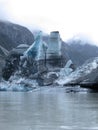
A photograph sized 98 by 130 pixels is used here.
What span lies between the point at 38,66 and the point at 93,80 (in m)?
39.4

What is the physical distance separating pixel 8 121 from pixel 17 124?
3.64ft

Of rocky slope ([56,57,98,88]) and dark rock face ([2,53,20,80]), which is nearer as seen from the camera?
rocky slope ([56,57,98,88])

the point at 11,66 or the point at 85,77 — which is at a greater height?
the point at 85,77

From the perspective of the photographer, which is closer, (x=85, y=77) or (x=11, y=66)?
(x=85, y=77)

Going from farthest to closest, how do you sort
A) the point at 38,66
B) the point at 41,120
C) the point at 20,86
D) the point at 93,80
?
1. the point at 38,66
2. the point at 20,86
3. the point at 93,80
4. the point at 41,120

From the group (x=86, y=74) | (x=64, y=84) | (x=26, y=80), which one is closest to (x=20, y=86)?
(x=26, y=80)

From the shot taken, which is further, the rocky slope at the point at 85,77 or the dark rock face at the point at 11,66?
the dark rock face at the point at 11,66

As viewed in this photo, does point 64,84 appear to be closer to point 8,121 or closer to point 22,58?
point 22,58

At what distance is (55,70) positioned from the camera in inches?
4094

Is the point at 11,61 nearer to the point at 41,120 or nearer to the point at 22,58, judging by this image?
the point at 22,58

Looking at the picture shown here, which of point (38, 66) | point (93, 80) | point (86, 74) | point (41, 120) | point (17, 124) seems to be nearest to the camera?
point (17, 124)

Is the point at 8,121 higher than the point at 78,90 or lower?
higher

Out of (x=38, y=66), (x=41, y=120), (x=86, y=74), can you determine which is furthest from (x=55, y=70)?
(x=41, y=120)

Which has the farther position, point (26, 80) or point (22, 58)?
point (22, 58)
